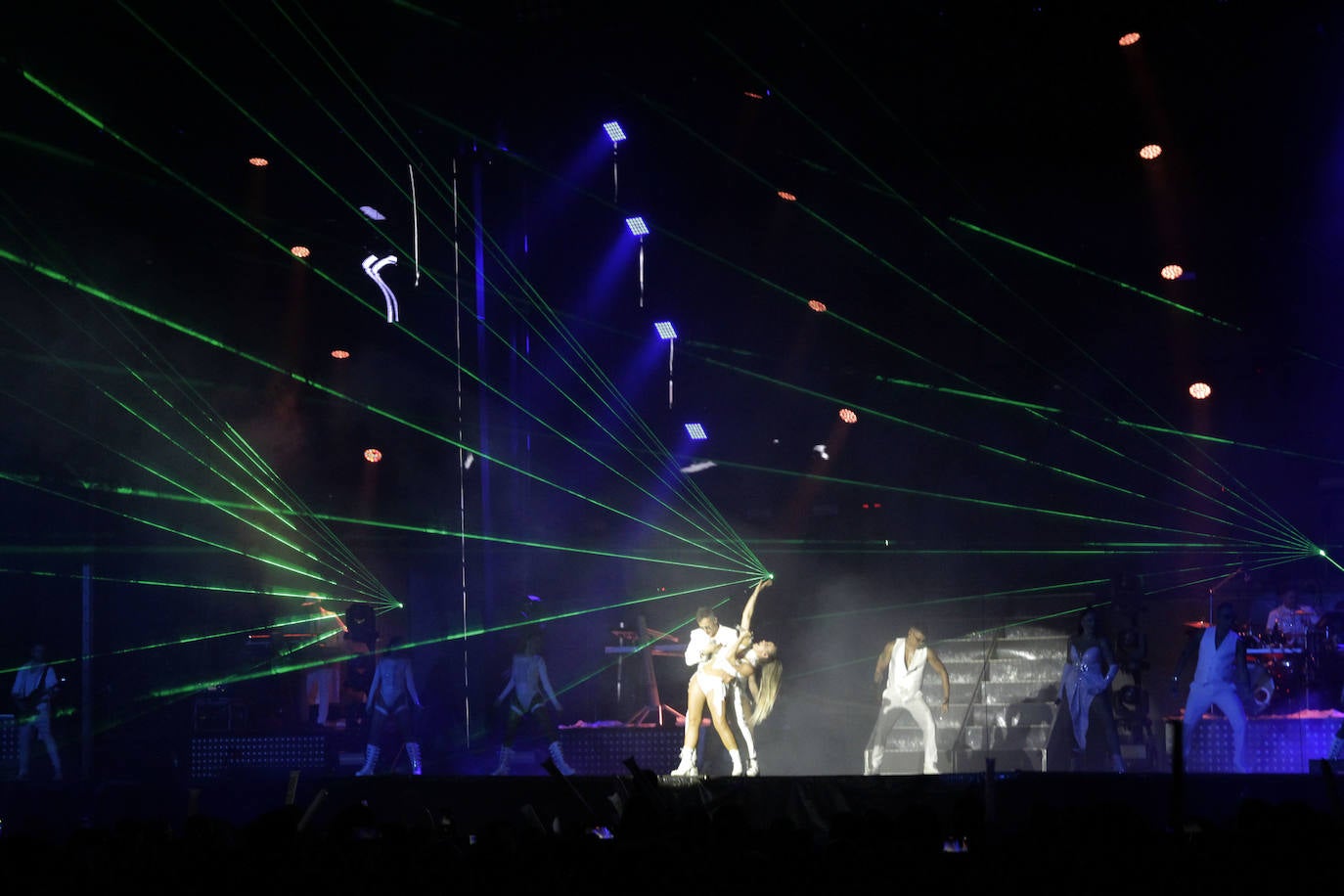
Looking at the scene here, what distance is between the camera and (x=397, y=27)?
36.0ft

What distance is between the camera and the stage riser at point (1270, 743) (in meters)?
12.2

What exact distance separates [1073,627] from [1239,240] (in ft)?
17.8

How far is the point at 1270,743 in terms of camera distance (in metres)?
12.3

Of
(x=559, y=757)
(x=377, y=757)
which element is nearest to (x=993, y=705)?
(x=559, y=757)

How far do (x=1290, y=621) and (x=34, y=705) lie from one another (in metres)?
→ 13.6

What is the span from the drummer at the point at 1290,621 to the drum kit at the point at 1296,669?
1 cm

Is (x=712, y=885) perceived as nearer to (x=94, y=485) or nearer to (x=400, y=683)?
(x=400, y=683)

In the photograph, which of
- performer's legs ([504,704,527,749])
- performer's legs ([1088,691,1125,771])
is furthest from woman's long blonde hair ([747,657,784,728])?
performer's legs ([1088,691,1125,771])

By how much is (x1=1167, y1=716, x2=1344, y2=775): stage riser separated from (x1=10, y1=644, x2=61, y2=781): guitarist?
11.7 meters

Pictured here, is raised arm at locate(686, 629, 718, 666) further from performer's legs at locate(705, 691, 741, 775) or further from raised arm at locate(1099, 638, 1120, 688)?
raised arm at locate(1099, 638, 1120, 688)

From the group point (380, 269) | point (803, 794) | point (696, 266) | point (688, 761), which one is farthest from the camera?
point (696, 266)

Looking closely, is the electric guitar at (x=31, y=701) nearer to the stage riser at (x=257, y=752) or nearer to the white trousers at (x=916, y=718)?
the stage riser at (x=257, y=752)

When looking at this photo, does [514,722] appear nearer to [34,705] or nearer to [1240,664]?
[34,705]

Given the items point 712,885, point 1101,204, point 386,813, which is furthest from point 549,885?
point 1101,204
